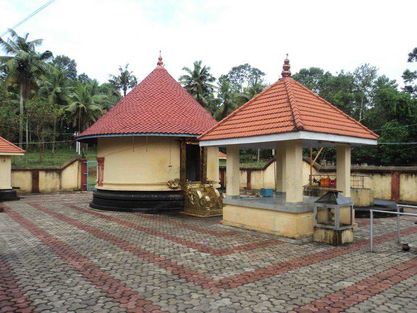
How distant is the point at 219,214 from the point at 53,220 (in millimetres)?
5310

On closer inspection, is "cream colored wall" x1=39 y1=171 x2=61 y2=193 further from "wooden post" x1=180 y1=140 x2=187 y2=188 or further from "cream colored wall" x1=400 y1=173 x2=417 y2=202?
"cream colored wall" x1=400 y1=173 x2=417 y2=202

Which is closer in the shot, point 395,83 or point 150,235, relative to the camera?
point 150,235

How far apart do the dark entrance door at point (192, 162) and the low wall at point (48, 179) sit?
10.1m

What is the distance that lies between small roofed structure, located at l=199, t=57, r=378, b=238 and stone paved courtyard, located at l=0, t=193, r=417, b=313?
Answer: 612 millimetres

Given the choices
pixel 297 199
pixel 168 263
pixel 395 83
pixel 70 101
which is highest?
pixel 395 83

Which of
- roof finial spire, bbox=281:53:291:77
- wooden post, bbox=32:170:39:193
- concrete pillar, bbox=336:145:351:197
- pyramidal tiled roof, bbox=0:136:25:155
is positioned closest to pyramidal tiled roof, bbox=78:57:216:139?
roof finial spire, bbox=281:53:291:77

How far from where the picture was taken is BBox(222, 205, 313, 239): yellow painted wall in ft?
29.0

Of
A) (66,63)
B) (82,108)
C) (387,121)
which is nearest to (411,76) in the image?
(387,121)

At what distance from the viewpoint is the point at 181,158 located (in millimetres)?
13961

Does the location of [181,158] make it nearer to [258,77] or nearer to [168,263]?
[168,263]

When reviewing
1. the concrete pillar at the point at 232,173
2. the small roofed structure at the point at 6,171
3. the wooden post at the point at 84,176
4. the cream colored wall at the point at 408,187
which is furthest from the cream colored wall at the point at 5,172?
the cream colored wall at the point at 408,187

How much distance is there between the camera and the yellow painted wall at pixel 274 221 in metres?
8.84

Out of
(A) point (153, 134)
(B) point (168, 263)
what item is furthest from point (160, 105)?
(B) point (168, 263)

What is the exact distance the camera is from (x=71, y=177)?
74.0 ft
